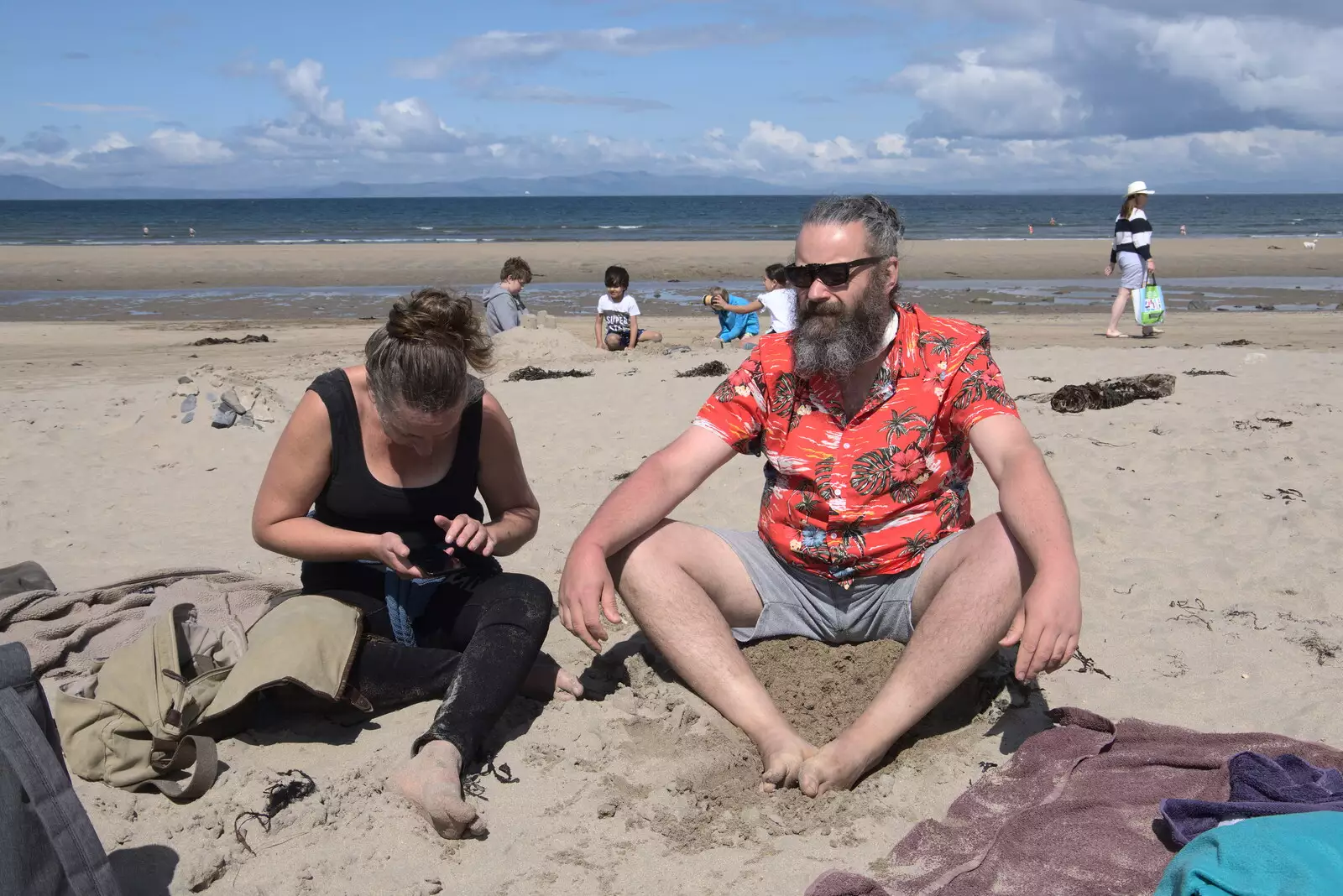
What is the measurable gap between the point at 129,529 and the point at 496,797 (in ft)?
11.2

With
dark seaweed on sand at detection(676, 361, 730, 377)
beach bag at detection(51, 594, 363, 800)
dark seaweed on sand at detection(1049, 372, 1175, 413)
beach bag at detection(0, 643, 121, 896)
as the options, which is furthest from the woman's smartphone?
dark seaweed on sand at detection(676, 361, 730, 377)

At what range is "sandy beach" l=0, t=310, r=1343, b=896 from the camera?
2832mm

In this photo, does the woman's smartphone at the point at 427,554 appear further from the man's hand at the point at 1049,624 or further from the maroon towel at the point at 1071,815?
the man's hand at the point at 1049,624

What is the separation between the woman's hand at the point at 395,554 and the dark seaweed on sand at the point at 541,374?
5848 mm

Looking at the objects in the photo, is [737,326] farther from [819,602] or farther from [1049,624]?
[1049,624]

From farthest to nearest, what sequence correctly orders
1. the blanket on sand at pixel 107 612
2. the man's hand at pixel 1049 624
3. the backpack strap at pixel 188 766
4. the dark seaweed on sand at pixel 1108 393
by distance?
1. the dark seaweed on sand at pixel 1108 393
2. the blanket on sand at pixel 107 612
3. the backpack strap at pixel 188 766
4. the man's hand at pixel 1049 624

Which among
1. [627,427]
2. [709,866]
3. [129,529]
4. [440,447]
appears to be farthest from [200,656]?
[627,427]

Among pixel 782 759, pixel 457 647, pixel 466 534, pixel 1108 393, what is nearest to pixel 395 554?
pixel 466 534

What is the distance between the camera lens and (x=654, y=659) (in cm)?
388

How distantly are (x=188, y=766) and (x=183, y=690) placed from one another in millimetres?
214

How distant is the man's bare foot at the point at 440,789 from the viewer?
2842 millimetres

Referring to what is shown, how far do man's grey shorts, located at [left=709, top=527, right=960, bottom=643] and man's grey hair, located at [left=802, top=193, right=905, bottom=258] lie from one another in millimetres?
920

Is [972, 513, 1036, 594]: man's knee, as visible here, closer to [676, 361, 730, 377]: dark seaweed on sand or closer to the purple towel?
the purple towel

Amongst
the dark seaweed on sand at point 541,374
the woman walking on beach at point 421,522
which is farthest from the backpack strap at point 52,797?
the dark seaweed on sand at point 541,374
